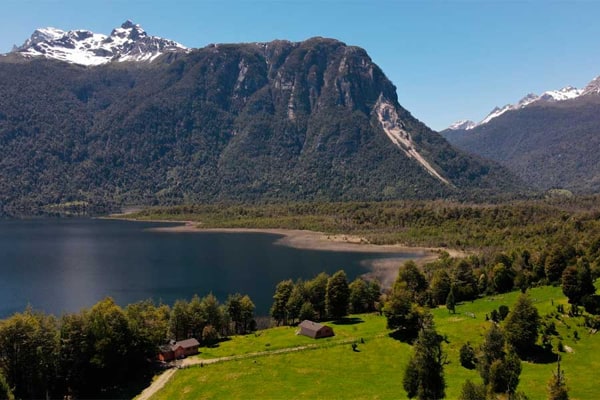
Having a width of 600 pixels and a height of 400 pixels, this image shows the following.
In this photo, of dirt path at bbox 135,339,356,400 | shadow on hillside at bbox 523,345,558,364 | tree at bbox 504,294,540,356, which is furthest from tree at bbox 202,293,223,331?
shadow on hillside at bbox 523,345,558,364

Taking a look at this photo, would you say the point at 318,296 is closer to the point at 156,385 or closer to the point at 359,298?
the point at 359,298

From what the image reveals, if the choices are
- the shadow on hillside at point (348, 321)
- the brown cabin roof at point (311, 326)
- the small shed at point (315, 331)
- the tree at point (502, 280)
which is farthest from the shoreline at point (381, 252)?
the small shed at point (315, 331)

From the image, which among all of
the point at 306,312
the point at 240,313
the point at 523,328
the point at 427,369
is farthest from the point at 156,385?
the point at 523,328

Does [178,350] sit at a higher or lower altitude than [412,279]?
lower

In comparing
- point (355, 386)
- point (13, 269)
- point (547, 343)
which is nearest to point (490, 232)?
point (547, 343)

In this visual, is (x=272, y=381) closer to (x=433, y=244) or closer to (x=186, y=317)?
(x=186, y=317)

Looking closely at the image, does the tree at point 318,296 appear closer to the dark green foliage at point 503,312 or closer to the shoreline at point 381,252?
the dark green foliage at point 503,312
